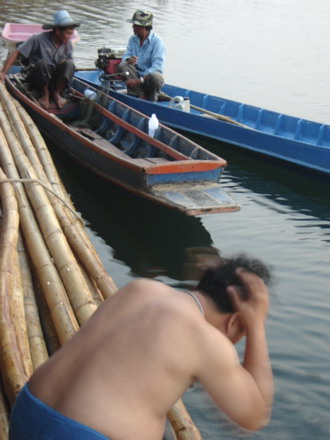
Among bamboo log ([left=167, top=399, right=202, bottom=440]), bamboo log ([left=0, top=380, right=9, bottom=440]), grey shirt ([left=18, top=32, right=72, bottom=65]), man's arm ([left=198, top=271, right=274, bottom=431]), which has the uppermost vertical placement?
man's arm ([left=198, top=271, right=274, bottom=431])


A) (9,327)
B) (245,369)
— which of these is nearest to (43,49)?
(9,327)

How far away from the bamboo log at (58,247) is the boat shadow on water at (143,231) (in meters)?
1.29

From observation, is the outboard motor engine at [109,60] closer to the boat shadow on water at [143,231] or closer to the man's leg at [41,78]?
the man's leg at [41,78]

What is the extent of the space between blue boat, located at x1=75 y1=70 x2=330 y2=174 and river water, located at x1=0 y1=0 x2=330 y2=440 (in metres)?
0.24

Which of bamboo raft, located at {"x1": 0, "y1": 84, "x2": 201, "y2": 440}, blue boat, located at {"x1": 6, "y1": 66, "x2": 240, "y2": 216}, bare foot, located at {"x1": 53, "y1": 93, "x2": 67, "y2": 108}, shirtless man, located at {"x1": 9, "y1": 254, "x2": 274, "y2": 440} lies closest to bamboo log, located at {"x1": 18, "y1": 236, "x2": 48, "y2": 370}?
bamboo raft, located at {"x1": 0, "y1": 84, "x2": 201, "y2": 440}

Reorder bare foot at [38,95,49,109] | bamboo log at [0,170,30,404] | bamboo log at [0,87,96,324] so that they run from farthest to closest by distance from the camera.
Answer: bare foot at [38,95,49,109]
bamboo log at [0,87,96,324]
bamboo log at [0,170,30,404]

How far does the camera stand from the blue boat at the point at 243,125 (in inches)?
343

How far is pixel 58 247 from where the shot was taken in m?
4.54

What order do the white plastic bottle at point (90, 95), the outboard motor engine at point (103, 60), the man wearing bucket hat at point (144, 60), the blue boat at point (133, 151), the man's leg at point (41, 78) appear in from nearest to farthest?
1. the blue boat at point (133, 151)
2. the man's leg at point (41, 78)
3. the white plastic bottle at point (90, 95)
4. the man wearing bucket hat at point (144, 60)
5. the outboard motor engine at point (103, 60)

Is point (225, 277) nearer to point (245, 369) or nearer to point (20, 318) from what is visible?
point (245, 369)

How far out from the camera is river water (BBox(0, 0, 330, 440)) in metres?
4.54

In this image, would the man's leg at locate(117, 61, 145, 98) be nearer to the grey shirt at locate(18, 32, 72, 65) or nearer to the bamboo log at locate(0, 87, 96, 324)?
the grey shirt at locate(18, 32, 72, 65)

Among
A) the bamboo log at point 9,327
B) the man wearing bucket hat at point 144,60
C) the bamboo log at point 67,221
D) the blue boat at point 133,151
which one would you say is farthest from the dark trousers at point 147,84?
the bamboo log at point 9,327

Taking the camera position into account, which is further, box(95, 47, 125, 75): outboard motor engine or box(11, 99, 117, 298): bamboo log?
box(95, 47, 125, 75): outboard motor engine
